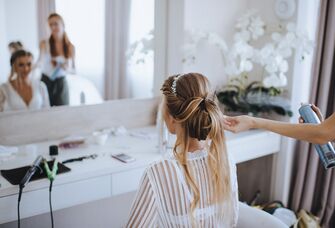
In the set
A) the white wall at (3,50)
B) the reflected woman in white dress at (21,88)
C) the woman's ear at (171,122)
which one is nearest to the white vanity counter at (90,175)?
the reflected woman in white dress at (21,88)

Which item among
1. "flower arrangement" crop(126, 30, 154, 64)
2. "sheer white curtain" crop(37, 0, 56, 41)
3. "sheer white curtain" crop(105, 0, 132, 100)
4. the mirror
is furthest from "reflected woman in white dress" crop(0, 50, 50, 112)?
"flower arrangement" crop(126, 30, 154, 64)

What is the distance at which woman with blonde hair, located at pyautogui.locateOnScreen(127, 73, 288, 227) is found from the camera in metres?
1.18

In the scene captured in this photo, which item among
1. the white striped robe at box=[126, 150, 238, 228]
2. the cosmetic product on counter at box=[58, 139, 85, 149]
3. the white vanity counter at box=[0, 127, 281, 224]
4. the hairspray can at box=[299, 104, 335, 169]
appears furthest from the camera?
the cosmetic product on counter at box=[58, 139, 85, 149]

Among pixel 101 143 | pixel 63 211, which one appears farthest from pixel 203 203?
pixel 63 211

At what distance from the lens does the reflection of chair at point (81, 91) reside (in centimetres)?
206

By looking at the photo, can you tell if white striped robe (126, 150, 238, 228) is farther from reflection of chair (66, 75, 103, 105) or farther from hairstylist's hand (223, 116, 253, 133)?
reflection of chair (66, 75, 103, 105)

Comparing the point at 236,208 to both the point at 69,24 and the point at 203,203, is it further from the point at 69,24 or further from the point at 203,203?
the point at 69,24

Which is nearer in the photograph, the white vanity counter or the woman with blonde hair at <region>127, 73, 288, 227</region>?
the woman with blonde hair at <region>127, 73, 288, 227</region>

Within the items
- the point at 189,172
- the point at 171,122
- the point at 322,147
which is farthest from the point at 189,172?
the point at 322,147

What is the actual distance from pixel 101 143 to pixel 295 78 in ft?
3.82

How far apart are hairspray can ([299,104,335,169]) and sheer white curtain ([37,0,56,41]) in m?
1.25

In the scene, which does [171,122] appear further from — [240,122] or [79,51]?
[79,51]

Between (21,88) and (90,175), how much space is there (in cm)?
61

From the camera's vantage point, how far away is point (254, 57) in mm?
2264
